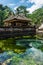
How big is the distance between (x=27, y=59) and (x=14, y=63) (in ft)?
3.95

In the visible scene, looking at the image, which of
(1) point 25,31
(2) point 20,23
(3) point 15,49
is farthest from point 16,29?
(3) point 15,49

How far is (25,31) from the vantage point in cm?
2869

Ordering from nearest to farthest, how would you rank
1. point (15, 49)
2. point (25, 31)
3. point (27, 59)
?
point (27, 59)
point (15, 49)
point (25, 31)

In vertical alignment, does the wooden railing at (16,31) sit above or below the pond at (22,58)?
above

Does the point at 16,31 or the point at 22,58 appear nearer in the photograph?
the point at 22,58

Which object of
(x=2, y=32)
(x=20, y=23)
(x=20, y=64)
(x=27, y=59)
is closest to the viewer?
(x=20, y=64)

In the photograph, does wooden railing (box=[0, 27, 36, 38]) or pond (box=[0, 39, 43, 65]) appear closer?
pond (box=[0, 39, 43, 65])

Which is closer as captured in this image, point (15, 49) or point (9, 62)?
point (9, 62)

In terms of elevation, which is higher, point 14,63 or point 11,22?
point 11,22

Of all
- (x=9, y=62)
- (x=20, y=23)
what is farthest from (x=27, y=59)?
(x=20, y=23)

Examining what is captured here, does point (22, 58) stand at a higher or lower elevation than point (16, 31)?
lower

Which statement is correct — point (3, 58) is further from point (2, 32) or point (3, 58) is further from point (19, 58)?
point (2, 32)

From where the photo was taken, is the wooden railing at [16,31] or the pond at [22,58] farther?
the wooden railing at [16,31]

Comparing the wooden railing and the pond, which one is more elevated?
the wooden railing
